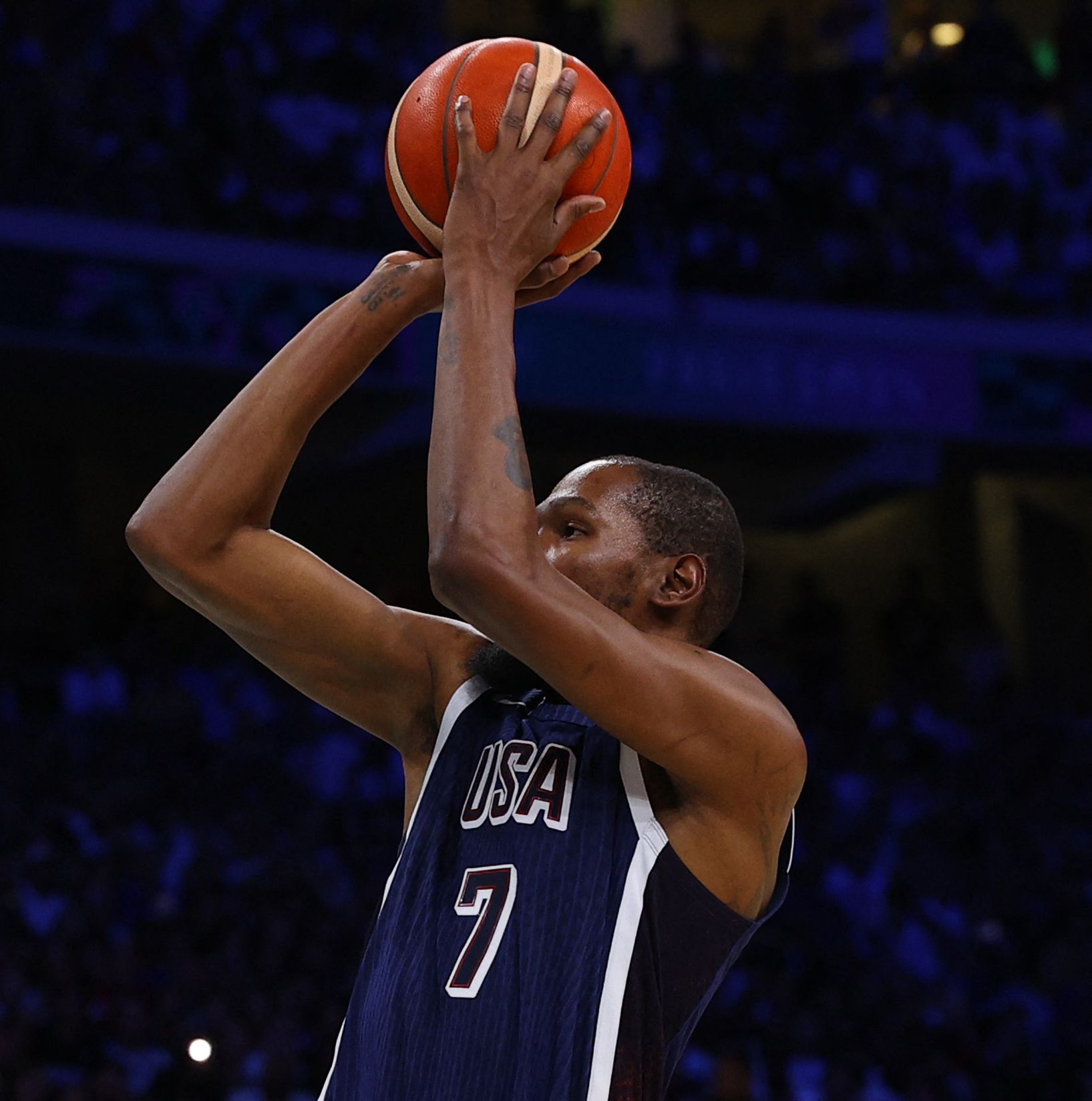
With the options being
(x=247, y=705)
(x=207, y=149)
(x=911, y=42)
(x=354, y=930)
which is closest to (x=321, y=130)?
(x=207, y=149)

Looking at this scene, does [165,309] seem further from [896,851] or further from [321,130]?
[896,851]

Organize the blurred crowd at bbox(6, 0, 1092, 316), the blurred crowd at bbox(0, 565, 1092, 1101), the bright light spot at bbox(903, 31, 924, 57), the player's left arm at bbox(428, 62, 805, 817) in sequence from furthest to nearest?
1. the bright light spot at bbox(903, 31, 924, 57)
2. the blurred crowd at bbox(6, 0, 1092, 316)
3. the blurred crowd at bbox(0, 565, 1092, 1101)
4. the player's left arm at bbox(428, 62, 805, 817)

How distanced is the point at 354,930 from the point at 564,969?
574cm

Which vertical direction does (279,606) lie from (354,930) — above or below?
above

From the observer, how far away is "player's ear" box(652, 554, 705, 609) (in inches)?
90.3

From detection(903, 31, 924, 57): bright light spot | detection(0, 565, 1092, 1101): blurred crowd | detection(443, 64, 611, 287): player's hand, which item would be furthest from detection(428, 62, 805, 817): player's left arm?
detection(903, 31, 924, 57): bright light spot

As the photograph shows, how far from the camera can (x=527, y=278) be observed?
7.27 feet

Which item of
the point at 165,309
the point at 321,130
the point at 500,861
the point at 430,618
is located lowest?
the point at 500,861

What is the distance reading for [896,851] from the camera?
960cm

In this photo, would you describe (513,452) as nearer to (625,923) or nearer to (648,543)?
(648,543)

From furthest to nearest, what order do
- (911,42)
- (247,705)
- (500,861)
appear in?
1. (911,42)
2. (247,705)
3. (500,861)

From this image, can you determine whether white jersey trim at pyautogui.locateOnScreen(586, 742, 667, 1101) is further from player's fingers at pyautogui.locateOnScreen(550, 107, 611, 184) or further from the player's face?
player's fingers at pyautogui.locateOnScreen(550, 107, 611, 184)

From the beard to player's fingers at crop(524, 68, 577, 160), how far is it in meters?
0.70

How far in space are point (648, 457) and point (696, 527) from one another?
10207 mm
